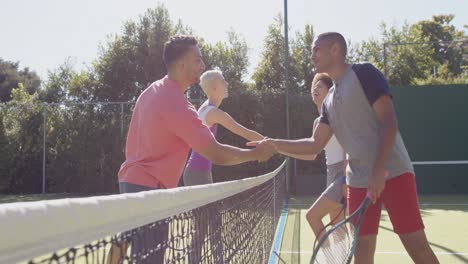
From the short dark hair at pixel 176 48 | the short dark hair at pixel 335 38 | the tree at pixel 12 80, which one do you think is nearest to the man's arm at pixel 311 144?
the short dark hair at pixel 335 38

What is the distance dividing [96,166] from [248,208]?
1118cm

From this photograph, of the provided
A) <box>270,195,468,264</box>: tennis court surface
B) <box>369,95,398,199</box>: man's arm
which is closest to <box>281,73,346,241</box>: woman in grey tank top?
<box>270,195,468,264</box>: tennis court surface

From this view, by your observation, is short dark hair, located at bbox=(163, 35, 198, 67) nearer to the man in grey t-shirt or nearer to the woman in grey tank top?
the man in grey t-shirt

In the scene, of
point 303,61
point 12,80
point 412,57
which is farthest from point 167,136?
point 12,80

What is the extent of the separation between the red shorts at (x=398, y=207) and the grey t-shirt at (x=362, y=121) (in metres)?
0.05

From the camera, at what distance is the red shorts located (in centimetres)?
287

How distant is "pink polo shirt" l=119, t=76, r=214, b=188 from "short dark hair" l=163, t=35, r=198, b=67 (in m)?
0.15

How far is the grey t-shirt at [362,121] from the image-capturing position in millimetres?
2939

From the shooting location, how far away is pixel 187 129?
2664 mm

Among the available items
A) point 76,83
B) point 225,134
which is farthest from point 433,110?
point 76,83

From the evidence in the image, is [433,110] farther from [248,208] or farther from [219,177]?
[248,208]

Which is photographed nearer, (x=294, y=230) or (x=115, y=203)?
(x=115, y=203)

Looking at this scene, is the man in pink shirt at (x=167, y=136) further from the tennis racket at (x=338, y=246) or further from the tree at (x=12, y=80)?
the tree at (x=12, y=80)

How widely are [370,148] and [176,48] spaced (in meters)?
1.13
